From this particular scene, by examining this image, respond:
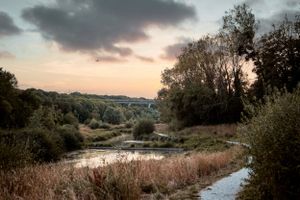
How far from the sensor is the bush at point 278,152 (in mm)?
8789

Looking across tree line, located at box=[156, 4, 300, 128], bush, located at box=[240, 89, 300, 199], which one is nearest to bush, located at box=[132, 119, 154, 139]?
tree line, located at box=[156, 4, 300, 128]

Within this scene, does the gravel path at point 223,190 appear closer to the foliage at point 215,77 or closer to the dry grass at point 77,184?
the dry grass at point 77,184

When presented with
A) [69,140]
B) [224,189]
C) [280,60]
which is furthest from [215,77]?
[224,189]

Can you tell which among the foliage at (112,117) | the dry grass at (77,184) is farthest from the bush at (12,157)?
the foliage at (112,117)

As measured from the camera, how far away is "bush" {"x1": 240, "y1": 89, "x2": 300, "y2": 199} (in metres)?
8.79

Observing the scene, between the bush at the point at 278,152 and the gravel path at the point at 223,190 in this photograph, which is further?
the gravel path at the point at 223,190

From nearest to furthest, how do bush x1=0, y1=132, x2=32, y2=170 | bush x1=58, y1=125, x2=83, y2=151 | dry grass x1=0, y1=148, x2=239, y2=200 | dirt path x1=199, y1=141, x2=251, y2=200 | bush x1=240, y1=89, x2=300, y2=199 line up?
1. bush x1=240, y1=89, x2=300, y2=199
2. dry grass x1=0, y1=148, x2=239, y2=200
3. dirt path x1=199, y1=141, x2=251, y2=200
4. bush x1=0, y1=132, x2=32, y2=170
5. bush x1=58, y1=125, x2=83, y2=151

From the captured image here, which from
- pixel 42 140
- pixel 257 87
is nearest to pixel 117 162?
pixel 42 140

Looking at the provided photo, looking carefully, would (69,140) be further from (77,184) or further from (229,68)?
(77,184)

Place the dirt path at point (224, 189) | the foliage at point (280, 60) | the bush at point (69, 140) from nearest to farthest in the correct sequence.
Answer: the dirt path at point (224, 189)
the foliage at point (280, 60)
the bush at point (69, 140)

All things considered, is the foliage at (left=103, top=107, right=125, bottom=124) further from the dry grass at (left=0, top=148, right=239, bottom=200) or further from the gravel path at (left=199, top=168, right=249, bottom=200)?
the dry grass at (left=0, top=148, right=239, bottom=200)

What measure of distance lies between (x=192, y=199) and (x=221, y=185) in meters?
2.52

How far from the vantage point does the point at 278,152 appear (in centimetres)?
888

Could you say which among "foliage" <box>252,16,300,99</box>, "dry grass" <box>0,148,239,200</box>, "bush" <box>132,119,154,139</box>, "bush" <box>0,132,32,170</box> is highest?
"foliage" <box>252,16,300,99</box>
